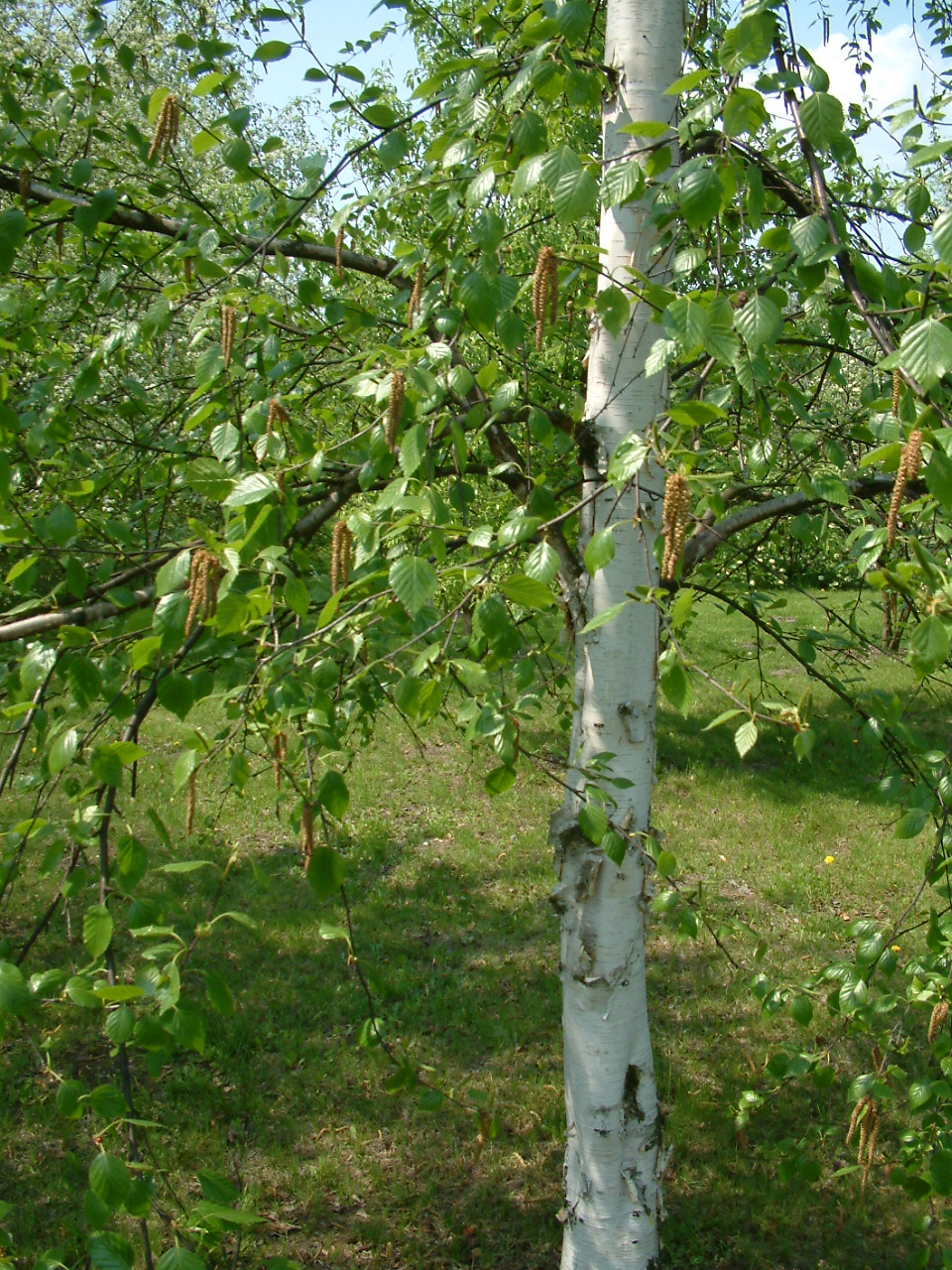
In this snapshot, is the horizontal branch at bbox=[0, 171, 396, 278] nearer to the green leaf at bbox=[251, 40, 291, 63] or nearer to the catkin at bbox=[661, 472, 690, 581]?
the green leaf at bbox=[251, 40, 291, 63]

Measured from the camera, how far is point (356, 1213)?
3.26m

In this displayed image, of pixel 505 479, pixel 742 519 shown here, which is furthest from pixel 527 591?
pixel 505 479

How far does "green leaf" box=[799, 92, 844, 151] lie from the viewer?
1290 millimetres

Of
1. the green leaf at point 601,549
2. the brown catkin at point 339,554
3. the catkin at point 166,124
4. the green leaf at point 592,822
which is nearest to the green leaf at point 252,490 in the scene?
the brown catkin at point 339,554

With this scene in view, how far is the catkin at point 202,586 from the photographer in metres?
1.24

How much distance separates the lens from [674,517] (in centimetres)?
122

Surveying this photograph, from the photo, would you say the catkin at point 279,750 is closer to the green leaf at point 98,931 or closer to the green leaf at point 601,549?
the green leaf at point 98,931

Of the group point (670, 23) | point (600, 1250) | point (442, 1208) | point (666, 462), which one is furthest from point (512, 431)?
point (442, 1208)

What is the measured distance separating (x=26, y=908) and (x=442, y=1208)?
10.2ft

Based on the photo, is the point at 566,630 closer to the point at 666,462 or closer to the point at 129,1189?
the point at 666,462

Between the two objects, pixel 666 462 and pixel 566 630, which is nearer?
pixel 666 462

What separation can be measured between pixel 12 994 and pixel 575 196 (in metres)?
1.30

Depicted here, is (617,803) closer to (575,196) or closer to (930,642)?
(930,642)

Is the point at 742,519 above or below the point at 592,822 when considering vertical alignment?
above
